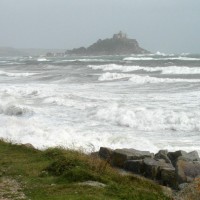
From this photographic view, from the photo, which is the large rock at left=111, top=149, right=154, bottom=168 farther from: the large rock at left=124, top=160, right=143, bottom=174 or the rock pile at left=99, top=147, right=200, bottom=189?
the large rock at left=124, top=160, right=143, bottom=174

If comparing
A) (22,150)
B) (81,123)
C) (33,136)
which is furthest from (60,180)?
(81,123)

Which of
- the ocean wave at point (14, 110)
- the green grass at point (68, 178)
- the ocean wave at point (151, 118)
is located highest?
the green grass at point (68, 178)

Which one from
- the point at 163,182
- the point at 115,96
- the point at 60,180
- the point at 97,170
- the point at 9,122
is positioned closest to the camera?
the point at 60,180

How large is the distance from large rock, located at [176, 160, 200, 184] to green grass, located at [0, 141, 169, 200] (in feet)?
4.00

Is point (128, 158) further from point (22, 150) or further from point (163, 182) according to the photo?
point (22, 150)

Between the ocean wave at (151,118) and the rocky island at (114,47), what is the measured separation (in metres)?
132

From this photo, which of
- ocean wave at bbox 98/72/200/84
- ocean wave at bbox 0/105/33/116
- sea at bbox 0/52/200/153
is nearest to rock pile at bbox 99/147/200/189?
sea at bbox 0/52/200/153

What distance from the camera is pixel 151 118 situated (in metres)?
19.4

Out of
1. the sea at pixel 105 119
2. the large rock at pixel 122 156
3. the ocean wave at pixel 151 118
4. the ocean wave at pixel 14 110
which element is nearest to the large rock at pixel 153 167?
the large rock at pixel 122 156

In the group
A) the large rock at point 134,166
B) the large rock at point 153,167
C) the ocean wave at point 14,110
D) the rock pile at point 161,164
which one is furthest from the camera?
the ocean wave at point 14,110

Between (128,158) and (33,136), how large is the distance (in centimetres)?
569

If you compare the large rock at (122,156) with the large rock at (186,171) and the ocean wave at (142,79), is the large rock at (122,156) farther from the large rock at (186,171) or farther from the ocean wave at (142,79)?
the ocean wave at (142,79)

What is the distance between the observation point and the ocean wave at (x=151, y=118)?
59.9 feet

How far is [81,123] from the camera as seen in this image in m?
19.0
